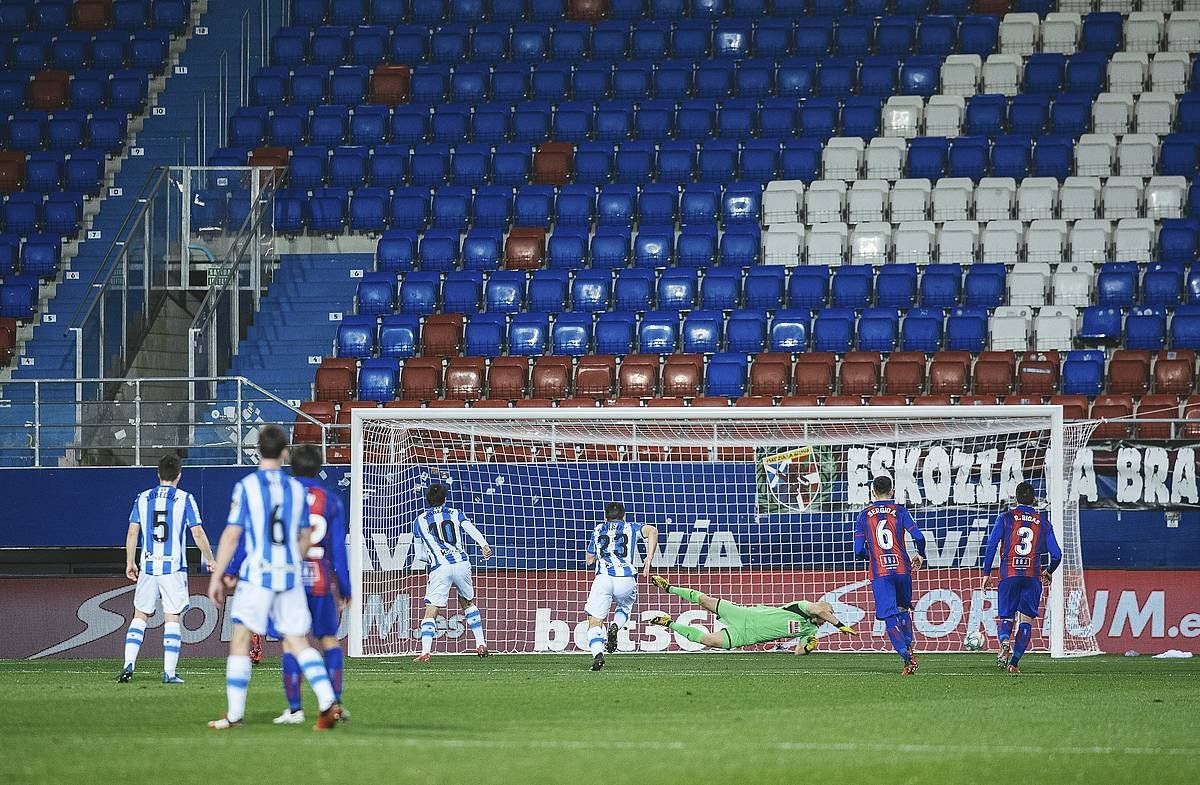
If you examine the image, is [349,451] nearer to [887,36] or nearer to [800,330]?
[800,330]

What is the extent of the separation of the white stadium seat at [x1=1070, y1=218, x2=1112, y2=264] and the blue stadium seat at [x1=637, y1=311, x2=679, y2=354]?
585cm

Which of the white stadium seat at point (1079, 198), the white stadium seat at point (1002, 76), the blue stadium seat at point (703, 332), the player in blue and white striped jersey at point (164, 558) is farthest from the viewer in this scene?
the white stadium seat at point (1002, 76)

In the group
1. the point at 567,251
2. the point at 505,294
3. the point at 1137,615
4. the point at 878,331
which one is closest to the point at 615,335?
the point at 505,294

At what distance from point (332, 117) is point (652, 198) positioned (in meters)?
5.80

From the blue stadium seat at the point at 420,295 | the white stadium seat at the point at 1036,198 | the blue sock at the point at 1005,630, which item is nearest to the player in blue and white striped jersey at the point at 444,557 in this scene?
the blue sock at the point at 1005,630

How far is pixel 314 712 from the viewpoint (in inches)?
401

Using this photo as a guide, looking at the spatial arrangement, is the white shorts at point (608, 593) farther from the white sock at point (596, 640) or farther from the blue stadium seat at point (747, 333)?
the blue stadium seat at point (747, 333)

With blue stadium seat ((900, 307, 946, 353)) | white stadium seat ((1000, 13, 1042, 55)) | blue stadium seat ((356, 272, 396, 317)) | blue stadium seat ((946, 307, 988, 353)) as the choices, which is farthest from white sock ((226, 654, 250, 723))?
white stadium seat ((1000, 13, 1042, 55))

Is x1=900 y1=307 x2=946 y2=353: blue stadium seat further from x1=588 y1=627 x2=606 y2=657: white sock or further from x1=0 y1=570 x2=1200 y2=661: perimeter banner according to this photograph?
x1=588 y1=627 x2=606 y2=657: white sock

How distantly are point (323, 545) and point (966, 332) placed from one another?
14.2m

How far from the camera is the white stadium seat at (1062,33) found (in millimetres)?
27156

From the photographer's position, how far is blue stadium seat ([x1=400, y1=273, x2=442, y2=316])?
78.3 feet

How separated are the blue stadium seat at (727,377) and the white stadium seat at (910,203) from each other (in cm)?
450

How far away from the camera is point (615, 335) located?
22453 mm
